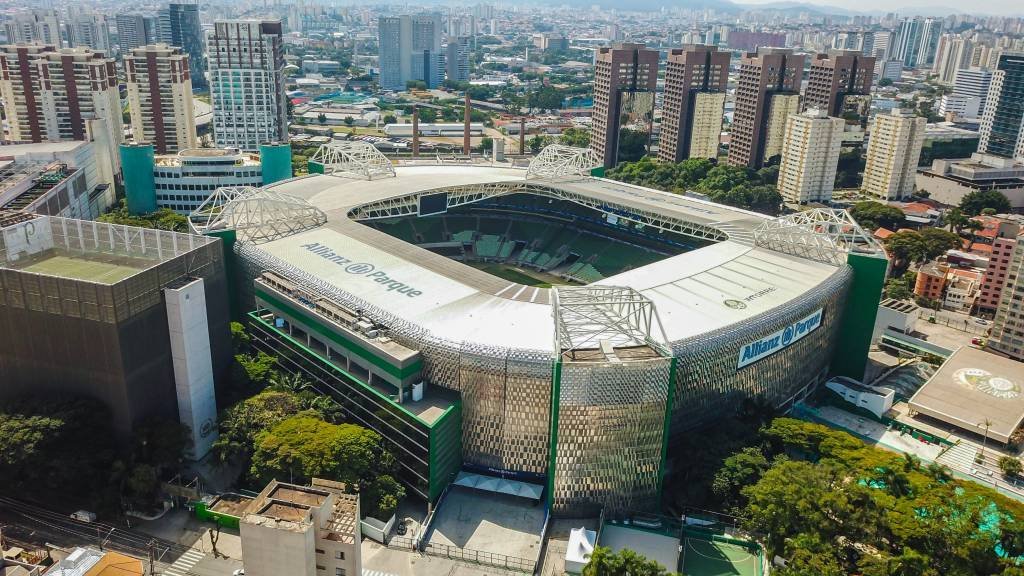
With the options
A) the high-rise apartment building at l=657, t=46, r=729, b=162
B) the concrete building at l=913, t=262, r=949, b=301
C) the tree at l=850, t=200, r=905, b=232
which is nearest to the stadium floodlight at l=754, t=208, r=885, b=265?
the concrete building at l=913, t=262, r=949, b=301

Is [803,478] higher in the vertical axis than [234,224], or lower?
lower

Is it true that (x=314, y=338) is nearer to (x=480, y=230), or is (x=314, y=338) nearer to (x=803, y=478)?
(x=803, y=478)

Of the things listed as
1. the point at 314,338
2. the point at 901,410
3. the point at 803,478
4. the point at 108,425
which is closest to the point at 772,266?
the point at 901,410

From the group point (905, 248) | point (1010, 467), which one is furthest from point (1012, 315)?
point (905, 248)

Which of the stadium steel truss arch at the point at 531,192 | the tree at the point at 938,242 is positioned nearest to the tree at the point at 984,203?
the tree at the point at 938,242

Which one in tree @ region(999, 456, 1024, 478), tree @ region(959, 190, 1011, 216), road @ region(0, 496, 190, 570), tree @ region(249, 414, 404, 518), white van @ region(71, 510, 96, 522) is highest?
tree @ region(959, 190, 1011, 216)

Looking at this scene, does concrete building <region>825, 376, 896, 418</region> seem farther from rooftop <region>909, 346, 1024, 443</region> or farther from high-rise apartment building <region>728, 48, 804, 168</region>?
high-rise apartment building <region>728, 48, 804, 168</region>
